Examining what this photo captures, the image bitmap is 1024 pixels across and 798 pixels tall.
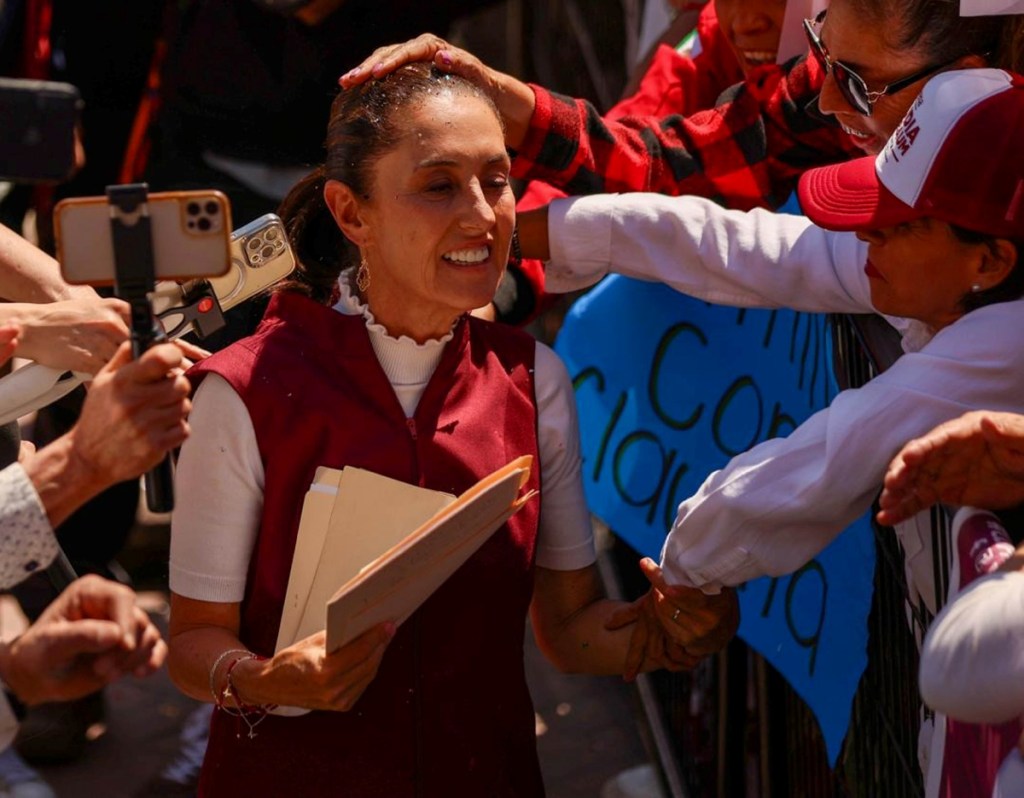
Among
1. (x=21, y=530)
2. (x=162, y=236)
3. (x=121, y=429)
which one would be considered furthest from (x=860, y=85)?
(x=21, y=530)

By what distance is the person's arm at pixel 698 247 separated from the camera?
2.93m

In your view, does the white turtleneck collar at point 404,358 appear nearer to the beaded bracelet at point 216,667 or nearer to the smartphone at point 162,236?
the beaded bracelet at point 216,667

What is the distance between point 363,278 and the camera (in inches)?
106

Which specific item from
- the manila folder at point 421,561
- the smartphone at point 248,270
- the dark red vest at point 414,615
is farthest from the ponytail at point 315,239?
the manila folder at point 421,561

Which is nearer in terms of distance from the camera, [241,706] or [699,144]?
[241,706]

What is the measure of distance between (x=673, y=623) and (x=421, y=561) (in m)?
0.58

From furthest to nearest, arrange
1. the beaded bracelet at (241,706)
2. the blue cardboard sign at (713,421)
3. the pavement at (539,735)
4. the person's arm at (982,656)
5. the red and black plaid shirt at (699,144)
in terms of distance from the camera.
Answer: the pavement at (539,735)
the red and black plaid shirt at (699,144)
the blue cardboard sign at (713,421)
the beaded bracelet at (241,706)
the person's arm at (982,656)

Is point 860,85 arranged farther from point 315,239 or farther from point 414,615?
point 414,615

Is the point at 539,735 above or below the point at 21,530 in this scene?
below

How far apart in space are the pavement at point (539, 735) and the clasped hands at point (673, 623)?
1651 millimetres

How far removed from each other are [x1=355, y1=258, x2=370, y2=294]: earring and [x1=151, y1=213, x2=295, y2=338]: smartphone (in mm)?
159

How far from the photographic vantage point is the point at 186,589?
247 cm

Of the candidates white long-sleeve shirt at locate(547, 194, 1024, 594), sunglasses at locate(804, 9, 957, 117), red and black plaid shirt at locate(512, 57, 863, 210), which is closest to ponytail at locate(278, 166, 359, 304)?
red and black plaid shirt at locate(512, 57, 863, 210)

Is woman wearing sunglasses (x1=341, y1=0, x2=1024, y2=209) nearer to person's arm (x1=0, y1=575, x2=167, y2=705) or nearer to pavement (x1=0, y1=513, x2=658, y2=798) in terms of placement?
person's arm (x1=0, y1=575, x2=167, y2=705)
